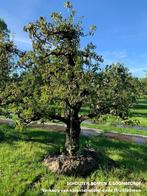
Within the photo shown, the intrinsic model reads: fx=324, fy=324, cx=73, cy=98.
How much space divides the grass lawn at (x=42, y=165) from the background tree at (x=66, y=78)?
2474mm

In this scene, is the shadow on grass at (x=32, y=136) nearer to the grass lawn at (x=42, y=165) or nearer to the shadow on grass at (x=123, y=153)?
the grass lawn at (x=42, y=165)

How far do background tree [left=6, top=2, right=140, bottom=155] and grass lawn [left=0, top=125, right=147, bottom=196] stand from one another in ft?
8.12

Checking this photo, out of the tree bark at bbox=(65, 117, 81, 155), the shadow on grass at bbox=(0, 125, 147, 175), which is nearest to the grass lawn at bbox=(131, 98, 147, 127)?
the shadow on grass at bbox=(0, 125, 147, 175)

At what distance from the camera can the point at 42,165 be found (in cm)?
2117

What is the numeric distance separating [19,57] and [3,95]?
3.87 meters

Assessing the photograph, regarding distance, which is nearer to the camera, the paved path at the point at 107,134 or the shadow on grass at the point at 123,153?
the shadow on grass at the point at 123,153

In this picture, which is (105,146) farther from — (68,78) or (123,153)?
(68,78)

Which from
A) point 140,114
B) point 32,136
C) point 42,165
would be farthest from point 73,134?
point 140,114

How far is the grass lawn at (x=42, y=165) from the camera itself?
19.2m

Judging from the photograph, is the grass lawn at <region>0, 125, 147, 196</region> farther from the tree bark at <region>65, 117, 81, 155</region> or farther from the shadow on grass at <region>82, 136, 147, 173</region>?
the tree bark at <region>65, 117, 81, 155</region>

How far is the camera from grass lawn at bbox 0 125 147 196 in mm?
19172

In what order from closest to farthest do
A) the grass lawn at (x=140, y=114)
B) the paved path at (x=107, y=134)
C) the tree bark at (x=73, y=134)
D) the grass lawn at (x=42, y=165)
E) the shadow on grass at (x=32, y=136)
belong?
the grass lawn at (x=42, y=165) < the tree bark at (x=73, y=134) < the shadow on grass at (x=32, y=136) < the paved path at (x=107, y=134) < the grass lawn at (x=140, y=114)

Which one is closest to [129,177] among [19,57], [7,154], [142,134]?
[7,154]

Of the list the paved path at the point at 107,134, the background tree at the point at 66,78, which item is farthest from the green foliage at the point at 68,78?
the paved path at the point at 107,134
